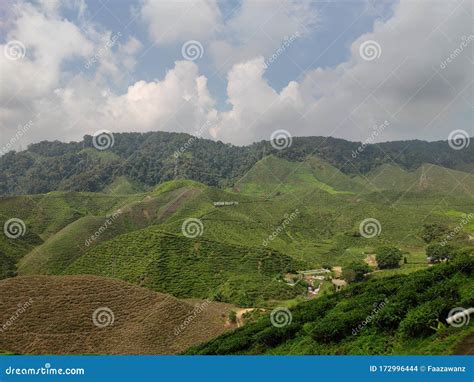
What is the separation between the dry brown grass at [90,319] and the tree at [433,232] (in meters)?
48.1

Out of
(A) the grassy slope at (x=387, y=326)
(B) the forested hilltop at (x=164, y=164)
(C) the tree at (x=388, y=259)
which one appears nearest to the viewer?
(A) the grassy slope at (x=387, y=326)

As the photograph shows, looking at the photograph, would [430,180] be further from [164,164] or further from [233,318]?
[233,318]

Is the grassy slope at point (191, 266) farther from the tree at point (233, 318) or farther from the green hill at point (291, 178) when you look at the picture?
the green hill at point (291, 178)

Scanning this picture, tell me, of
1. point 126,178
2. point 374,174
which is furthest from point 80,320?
point 374,174

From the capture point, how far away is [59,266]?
166ft

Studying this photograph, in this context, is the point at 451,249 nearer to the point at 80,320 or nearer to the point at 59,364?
the point at 80,320

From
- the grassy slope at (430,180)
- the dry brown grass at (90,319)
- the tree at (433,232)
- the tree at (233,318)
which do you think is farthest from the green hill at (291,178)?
the dry brown grass at (90,319)

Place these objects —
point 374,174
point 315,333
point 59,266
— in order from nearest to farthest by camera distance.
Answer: point 315,333 → point 59,266 → point 374,174

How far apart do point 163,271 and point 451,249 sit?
36093 millimetres

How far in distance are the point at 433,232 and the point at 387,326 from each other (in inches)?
2505

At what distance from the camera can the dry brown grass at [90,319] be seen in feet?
90.1

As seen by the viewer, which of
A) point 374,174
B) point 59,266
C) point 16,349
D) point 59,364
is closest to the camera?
point 59,364

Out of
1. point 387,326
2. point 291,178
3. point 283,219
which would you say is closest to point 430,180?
point 291,178

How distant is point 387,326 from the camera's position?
43.9 feet
